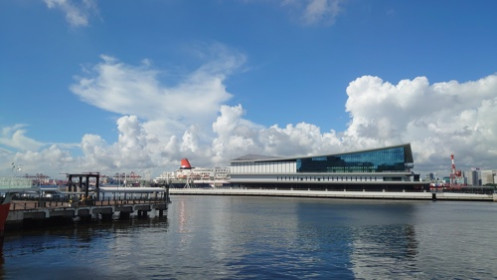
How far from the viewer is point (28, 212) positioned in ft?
146

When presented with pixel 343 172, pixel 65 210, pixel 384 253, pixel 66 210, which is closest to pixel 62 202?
pixel 66 210

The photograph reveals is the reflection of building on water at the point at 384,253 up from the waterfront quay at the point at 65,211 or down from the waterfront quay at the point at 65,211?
down

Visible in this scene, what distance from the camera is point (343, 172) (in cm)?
16738

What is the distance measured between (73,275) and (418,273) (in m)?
24.3

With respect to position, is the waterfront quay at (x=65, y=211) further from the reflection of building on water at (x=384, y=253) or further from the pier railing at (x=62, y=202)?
the reflection of building on water at (x=384, y=253)

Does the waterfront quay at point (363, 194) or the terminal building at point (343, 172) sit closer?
the waterfront quay at point (363, 194)

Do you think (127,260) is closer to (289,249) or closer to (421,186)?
(289,249)

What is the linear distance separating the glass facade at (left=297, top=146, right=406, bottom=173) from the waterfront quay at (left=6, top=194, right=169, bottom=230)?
366 feet

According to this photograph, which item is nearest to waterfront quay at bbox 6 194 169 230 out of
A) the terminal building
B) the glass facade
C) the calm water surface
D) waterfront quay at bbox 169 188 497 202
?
the calm water surface

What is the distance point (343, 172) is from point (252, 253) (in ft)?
458

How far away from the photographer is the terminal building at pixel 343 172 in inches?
6260

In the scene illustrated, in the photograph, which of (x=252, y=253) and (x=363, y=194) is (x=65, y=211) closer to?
(x=252, y=253)

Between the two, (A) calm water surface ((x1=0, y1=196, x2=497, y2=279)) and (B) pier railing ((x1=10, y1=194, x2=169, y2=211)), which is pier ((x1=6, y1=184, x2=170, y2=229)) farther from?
(A) calm water surface ((x1=0, y1=196, x2=497, y2=279))

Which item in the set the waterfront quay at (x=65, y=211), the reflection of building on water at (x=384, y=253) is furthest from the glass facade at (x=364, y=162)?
the reflection of building on water at (x=384, y=253)
